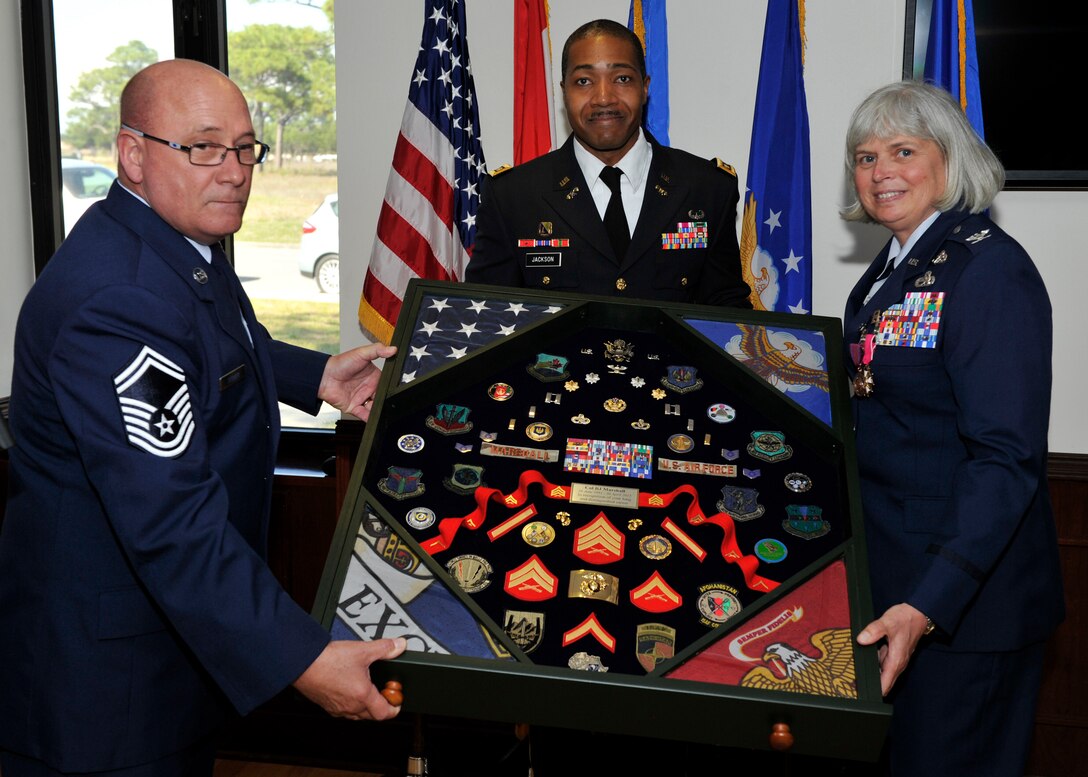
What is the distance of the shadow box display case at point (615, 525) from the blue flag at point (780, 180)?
3.63ft

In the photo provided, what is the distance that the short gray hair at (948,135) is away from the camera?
1975 millimetres

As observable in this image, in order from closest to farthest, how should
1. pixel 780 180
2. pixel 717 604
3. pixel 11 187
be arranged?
1. pixel 717 604
2. pixel 780 180
3. pixel 11 187

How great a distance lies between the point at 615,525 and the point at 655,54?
1.97m

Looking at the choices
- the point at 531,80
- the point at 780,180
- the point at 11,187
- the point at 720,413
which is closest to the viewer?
the point at 720,413

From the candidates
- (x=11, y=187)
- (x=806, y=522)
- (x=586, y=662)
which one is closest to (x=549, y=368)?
(x=806, y=522)

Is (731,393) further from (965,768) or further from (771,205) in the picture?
(771,205)

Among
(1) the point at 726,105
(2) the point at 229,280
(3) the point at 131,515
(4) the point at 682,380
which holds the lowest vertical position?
(3) the point at 131,515

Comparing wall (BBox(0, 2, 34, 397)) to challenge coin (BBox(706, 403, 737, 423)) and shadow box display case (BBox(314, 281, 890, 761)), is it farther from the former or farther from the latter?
challenge coin (BBox(706, 403, 737, 423))

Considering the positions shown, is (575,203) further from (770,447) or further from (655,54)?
(770,447)

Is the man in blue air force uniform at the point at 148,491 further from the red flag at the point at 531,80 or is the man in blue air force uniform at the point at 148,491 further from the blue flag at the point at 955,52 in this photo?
the blue flag at the point at 955,52

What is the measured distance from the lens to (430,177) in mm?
3393

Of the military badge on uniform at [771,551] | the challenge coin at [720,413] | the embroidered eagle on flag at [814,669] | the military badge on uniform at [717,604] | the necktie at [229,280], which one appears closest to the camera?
the embroidered eagle on flag at [814,669]

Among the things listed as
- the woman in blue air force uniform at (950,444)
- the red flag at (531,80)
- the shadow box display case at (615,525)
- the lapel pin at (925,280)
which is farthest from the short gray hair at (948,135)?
the red flag at (531,80)

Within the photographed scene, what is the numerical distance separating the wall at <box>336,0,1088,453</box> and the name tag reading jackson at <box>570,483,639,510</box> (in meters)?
1.78
